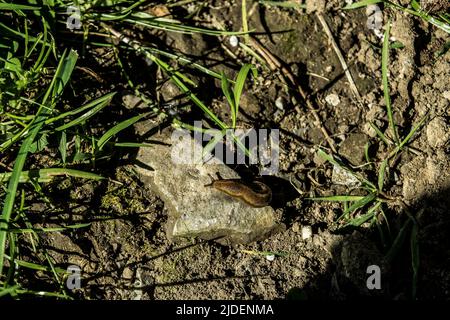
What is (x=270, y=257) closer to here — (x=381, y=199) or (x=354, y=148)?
(x=381, y=199)

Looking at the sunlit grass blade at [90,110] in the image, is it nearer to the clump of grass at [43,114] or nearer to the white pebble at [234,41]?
the clump of grass at [43,114]

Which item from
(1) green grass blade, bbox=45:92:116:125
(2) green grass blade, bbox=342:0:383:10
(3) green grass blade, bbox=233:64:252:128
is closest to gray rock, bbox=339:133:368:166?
(3) green grass blade, bbox=233:64:252:128

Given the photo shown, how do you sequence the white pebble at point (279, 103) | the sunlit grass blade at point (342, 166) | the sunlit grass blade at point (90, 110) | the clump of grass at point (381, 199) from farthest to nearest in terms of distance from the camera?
the white pebble at point (279, 103), the sunlit grass blade at point (342, 166), the clump of grass at point (381, 199), the sunlit grass blade at point (90, 110)

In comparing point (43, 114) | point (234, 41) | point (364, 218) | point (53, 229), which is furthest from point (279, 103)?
point (53, 229)

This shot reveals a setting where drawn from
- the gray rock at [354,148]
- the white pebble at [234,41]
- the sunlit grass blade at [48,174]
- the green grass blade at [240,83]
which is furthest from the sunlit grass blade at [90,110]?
the gray rock at [354,148]

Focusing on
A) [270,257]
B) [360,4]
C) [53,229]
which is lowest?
[270,257]

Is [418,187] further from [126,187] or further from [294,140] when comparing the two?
[126,187]

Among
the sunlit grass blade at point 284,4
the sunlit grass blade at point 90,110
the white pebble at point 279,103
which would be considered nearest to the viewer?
the sunlit grass blade at point 90,110
